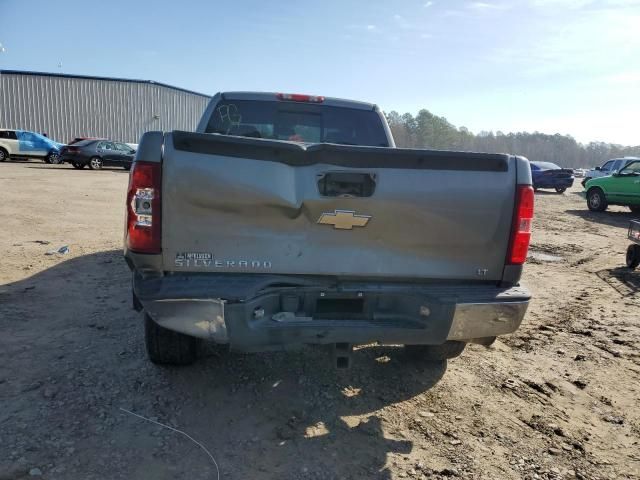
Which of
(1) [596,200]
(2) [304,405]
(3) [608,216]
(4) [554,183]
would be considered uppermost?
(4) [554,183]

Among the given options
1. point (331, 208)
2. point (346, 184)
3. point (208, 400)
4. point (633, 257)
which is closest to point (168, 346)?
point (208, 400)

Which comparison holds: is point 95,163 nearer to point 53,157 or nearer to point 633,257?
point 53,157

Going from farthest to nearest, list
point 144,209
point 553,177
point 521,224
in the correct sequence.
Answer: point 553,177, point 521,224, point 144,209

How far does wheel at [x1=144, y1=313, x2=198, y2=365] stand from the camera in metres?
3.26

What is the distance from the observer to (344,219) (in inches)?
107

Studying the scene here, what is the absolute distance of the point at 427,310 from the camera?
110 inches

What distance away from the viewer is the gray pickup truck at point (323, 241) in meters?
2.59

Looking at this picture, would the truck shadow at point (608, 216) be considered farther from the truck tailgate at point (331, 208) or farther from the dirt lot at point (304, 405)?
the truck tailgate at point (331, 208)

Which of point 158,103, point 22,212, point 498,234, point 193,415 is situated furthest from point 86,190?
point 158,103

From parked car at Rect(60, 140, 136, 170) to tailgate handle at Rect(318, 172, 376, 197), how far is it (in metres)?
23.6

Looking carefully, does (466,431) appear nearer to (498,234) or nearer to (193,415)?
(498,234)

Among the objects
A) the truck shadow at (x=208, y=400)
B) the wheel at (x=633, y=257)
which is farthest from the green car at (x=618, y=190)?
the truck shadow at (x=208, y=400)

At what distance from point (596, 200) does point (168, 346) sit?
1740 centimetres

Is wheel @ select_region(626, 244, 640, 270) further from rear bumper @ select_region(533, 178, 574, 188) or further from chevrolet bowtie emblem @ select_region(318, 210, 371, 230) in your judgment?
rear bumper @ select_region(533, 178, 574, 188)
